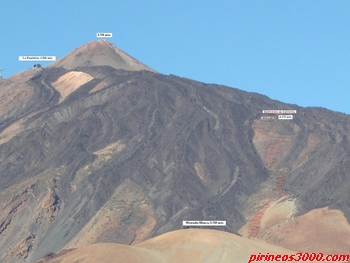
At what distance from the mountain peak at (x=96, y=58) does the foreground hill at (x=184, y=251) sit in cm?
11431

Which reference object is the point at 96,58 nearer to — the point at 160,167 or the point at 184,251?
the point at 160,167

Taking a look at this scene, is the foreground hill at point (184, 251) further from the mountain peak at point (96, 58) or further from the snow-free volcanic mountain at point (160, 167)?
the mountain peak at point (96, 58)

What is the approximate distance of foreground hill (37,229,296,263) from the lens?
247ft

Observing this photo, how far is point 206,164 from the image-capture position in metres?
138

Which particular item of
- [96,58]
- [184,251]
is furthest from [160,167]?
[96,58]

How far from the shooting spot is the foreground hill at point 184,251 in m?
75.2

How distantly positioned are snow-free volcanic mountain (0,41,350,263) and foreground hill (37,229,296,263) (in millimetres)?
26333

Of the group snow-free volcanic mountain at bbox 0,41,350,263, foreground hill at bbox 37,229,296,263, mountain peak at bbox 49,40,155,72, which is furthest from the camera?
mountain peak at bbox 49,40,155,72

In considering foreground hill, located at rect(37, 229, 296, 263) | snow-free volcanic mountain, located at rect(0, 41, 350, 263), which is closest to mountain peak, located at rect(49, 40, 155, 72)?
snow-free volcanic mountain, located at rect(0, 41, 350, 263)

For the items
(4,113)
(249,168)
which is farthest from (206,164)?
(4,113)

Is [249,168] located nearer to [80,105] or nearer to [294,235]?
[294,235]

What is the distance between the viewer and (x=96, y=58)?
193125 mm

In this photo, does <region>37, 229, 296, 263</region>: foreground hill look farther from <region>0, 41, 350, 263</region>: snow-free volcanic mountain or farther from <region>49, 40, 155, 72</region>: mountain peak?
<region>49, 40, 155, 72</region>: mountain peak

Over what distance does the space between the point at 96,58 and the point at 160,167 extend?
203ft
